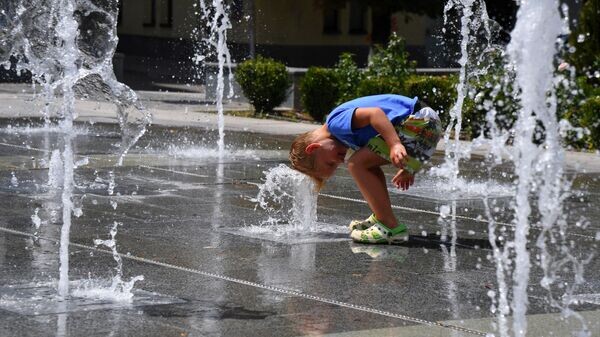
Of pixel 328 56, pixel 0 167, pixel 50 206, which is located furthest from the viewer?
pixel 328 56

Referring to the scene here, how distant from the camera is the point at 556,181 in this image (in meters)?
5.66

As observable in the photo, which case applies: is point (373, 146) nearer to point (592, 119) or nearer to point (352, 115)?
point (352, 115)

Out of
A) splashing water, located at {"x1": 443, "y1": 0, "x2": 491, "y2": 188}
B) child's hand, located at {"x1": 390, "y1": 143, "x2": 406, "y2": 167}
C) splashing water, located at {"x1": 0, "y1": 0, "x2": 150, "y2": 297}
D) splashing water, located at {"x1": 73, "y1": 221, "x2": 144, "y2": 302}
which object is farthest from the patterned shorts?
splashing water, located at {"x1": 443, "y1": 0, "x2": 491, "y2": 188}

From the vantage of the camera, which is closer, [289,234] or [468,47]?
[289,234]

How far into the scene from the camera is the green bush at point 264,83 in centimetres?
2022

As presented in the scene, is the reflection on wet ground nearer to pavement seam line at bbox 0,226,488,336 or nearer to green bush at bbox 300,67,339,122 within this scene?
pavement seam line at bbox 0,226,488,336

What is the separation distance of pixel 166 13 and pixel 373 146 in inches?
1229

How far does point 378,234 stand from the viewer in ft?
27.5

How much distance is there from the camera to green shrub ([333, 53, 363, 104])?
1911 centimetres

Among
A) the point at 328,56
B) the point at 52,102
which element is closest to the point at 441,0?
the point at 328,56

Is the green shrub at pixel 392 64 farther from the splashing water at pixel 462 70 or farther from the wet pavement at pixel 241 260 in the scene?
the wet pavement at pixel 241 260

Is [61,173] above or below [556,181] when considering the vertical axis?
below

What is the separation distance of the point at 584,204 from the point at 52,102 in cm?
1076

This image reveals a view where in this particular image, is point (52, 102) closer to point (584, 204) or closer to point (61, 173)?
point (61, 173)
